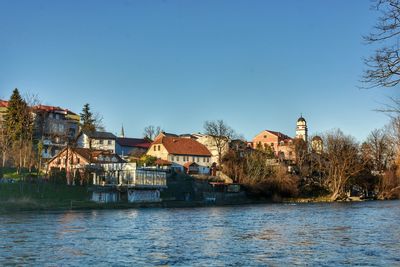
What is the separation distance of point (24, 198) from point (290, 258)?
54.0m

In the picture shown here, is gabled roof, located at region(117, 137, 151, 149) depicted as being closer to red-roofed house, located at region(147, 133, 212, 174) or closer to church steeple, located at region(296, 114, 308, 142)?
red-roofed house, located at region(147, 133, 212, 174)

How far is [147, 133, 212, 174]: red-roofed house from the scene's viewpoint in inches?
4941

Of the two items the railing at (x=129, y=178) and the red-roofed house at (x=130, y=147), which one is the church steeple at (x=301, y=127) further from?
the railing at (x=129, y=178)

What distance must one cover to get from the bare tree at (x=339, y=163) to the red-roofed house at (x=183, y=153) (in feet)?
98.9

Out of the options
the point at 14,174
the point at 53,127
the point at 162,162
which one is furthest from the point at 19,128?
the point at 162,162

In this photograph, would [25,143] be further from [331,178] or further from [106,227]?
[331,178]

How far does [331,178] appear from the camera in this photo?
11219 centimetres

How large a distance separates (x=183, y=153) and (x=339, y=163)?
3818 cm

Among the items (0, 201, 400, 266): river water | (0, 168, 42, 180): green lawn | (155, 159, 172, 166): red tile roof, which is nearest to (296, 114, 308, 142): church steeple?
(155, 159, 172, 166): red tile roof

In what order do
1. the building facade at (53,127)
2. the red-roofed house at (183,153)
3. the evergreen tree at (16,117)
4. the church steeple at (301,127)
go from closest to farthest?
the evergreen tree at (16,117) < the building facade at (53,127) < the red-roofed house at (183,153) < the church steeple at (301,127)

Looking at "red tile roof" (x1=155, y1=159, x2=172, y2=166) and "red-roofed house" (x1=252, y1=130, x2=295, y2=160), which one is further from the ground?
"red-roofed house" (x1=252, y1=130, x2=295, y2=160)

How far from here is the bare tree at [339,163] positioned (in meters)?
110

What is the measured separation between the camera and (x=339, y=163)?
363ft

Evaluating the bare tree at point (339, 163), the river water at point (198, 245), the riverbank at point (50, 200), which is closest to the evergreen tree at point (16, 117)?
the riverbank at point (50, 200)
